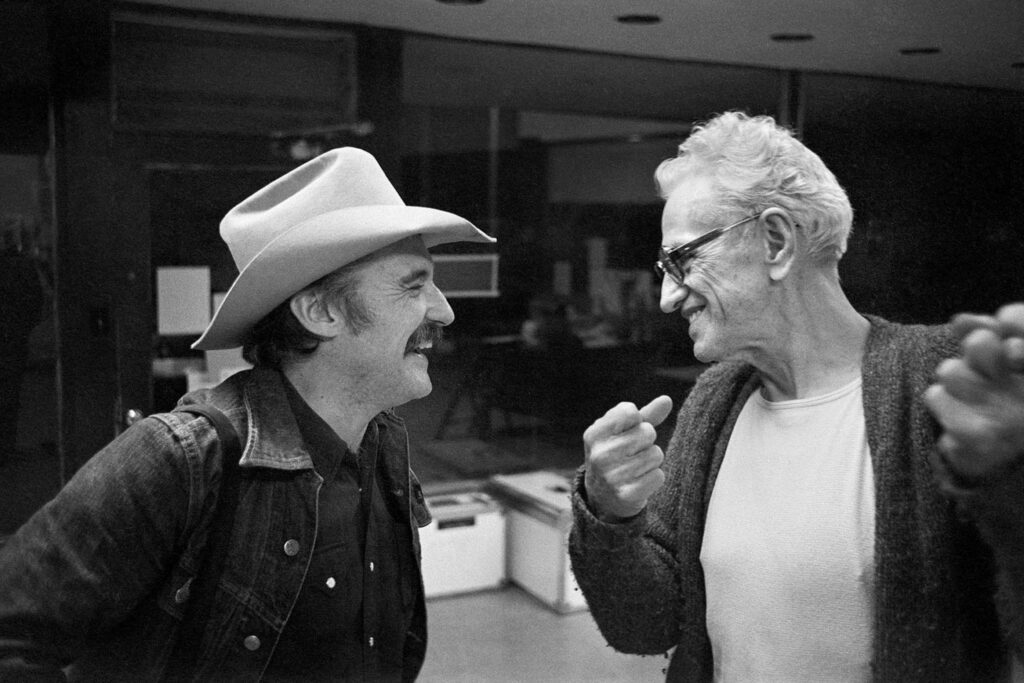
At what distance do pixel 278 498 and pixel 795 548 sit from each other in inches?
17.0

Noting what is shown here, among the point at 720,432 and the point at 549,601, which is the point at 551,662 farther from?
the point at 720,432

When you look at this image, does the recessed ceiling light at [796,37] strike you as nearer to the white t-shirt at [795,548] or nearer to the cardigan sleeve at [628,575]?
the white t-shirt at [795,548]

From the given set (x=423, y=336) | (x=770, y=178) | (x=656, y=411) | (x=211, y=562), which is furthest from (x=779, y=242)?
(x=211, y=562)

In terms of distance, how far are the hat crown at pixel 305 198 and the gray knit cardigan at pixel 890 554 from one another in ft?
1.04

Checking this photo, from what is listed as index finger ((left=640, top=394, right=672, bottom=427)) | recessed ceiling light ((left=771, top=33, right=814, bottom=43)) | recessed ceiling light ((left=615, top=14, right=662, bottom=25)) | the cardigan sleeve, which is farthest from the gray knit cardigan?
recessed ceiling light ((left=615, top=14, right=662, bottom=25))

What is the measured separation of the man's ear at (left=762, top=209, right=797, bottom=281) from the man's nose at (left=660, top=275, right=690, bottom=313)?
0.07 meters

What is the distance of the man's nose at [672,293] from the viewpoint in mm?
824

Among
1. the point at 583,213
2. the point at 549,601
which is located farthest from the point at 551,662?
the point at 583,213

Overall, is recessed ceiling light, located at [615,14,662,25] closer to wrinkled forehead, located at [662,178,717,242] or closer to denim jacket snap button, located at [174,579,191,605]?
wrinkled forehead, located at [662,178,717,242]

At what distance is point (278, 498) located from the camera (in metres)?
0.77

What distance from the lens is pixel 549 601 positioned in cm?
228

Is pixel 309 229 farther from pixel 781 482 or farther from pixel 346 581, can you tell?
pixel 781 482

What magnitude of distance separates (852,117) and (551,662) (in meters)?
1.33

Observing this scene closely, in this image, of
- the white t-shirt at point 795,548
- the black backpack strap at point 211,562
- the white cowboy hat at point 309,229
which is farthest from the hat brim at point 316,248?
the white t-shirt at point 795,548
